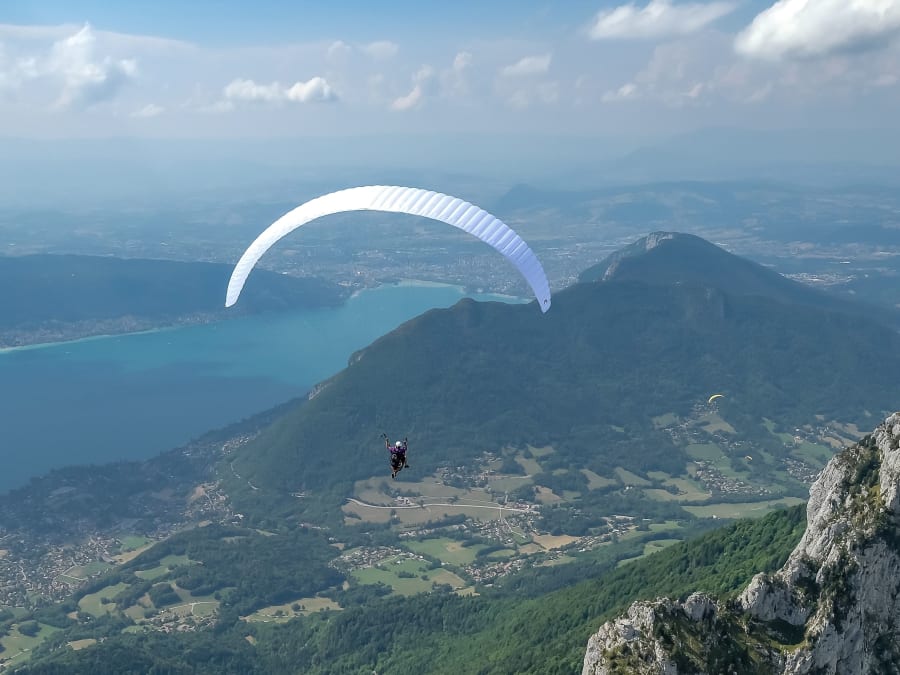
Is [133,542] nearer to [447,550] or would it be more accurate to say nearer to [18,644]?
[18,644]

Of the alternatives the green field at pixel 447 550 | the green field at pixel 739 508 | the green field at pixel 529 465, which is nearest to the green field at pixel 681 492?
the green field at pixel 739 508

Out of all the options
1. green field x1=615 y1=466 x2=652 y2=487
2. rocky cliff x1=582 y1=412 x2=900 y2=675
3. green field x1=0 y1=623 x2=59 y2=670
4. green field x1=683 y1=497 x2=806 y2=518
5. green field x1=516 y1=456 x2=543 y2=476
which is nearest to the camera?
rocky cliff x1=582 y1=412 x2=900 y2=675

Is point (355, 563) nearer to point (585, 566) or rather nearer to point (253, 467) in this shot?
point (585, 566)

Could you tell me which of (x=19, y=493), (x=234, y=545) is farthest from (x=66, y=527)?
(x=234, y=545)

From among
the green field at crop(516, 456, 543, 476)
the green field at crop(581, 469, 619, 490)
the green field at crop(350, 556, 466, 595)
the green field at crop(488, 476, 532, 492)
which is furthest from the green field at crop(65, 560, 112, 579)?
the green field at crop(581, 469, 619, 490)

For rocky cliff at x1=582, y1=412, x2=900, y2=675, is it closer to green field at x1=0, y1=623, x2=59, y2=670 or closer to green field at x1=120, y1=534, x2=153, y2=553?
green field at x1=0, y1=623, x2=59, y2=670

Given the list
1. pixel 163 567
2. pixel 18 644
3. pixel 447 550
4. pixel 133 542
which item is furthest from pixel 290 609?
pixel 133 542

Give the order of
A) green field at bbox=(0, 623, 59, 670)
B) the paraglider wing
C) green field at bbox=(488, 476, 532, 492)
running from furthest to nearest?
green field at bbox=(488, 476, 532, 492), green field at bbox=(0, 623, 59, 670), the paraglider wing

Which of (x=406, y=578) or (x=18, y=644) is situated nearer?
(x=18, y=644)
